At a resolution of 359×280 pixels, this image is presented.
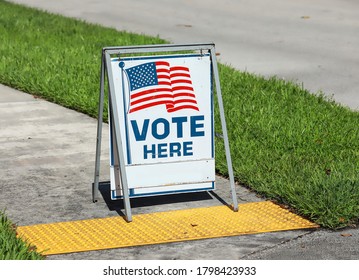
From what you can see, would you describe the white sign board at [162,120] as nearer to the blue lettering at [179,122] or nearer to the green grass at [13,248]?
the blue lettering at [179,122]

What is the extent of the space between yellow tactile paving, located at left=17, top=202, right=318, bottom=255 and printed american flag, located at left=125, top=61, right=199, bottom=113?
2.71 feet

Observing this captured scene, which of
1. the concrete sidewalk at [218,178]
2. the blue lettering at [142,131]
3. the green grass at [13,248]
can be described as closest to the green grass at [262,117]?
the concrete sidewalk at [218,178]

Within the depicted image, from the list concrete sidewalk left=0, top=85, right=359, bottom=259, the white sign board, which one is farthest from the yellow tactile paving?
the white sign board

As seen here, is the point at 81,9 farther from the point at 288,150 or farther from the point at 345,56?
the point at 288,150

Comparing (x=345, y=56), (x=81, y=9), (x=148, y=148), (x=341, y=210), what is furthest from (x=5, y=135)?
(x=81, y=9)

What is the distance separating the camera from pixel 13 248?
605 centimetres

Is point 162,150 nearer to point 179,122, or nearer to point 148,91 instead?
point 179,122

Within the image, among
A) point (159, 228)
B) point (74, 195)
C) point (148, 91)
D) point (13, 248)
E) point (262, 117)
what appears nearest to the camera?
point (13, 248)

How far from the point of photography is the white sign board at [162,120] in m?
7.05

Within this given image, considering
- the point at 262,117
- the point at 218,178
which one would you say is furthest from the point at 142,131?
the point at 262,117

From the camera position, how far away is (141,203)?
7.47 meters

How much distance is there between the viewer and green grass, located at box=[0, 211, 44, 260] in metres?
5.90

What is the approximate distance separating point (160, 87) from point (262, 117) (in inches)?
116

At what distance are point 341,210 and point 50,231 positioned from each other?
6.98ft
